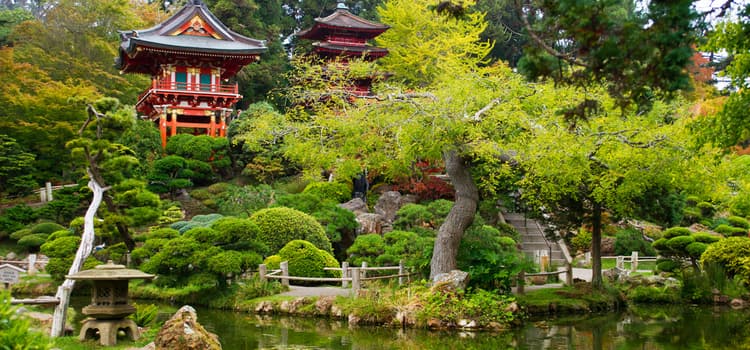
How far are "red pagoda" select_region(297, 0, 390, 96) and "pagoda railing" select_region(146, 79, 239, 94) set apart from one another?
5061 millimetres

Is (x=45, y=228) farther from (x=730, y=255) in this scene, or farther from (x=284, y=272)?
(x=730, y=255)

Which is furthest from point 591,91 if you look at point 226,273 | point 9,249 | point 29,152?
point 29,152

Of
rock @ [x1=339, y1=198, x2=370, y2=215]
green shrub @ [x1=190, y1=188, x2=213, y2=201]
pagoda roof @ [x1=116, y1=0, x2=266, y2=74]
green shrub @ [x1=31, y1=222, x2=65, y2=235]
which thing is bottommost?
green shrub @ [x1=31, y1=222, x2=65, y2=235]

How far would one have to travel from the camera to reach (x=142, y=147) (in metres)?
25.2

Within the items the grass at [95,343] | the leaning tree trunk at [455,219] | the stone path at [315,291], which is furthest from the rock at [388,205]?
the grass at [95,343]

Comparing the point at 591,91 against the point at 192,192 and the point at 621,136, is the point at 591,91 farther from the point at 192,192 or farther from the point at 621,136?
the point at 192,192

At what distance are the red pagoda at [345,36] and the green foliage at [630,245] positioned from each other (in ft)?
42.3

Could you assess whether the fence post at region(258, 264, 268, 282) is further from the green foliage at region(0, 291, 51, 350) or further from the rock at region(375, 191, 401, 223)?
the green foliage at region(0, 291, 51, 350)

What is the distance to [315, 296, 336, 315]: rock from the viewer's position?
13820 millimetres

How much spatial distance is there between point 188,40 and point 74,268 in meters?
19.7

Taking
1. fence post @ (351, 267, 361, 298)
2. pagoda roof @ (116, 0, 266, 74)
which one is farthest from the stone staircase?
pagoda roof @ (116, 0, 266, 74)

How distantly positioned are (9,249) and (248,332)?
12699 mm

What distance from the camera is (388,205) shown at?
2234 cm

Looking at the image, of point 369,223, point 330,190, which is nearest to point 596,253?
point 369,223
